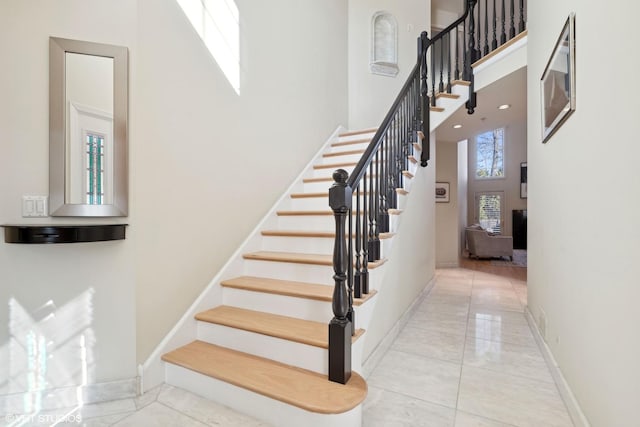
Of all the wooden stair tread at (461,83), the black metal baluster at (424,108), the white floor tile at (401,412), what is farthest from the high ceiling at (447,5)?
the white floor tile at (401,412)

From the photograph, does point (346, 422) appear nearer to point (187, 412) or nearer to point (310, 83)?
point (187, 412)

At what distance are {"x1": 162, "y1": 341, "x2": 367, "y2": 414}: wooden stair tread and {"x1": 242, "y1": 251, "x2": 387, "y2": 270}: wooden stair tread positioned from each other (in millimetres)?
748

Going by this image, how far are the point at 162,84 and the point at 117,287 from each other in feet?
4.37

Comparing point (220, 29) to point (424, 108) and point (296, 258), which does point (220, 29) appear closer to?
point (296, 258)

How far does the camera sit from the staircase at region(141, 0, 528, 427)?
1669mm

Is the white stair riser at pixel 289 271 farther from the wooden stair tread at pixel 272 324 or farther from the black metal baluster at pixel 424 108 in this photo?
the black metal baluster at pixel 424 108

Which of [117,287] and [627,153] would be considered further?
[117,287]

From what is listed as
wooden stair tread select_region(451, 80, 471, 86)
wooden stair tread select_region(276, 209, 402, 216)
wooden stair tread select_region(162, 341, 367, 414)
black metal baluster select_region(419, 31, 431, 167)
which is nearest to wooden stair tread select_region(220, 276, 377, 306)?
wooden stair tread select_region(162, 341, 367, 414)

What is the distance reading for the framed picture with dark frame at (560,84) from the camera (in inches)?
71.8

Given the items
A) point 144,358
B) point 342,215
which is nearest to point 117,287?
point 144,358

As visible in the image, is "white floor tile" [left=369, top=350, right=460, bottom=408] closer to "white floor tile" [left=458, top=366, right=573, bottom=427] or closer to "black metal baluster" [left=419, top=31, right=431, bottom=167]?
"white floor tile" [left=458, top=366, right=573, bottom=427]

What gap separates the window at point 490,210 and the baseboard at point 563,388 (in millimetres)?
8690

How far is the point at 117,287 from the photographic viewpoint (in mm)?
1937

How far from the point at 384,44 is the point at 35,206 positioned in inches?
196
